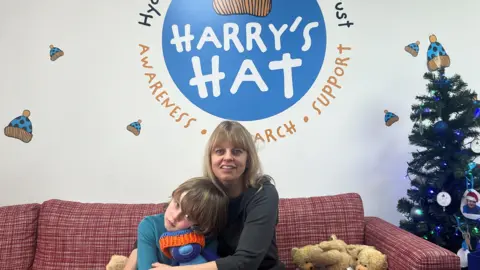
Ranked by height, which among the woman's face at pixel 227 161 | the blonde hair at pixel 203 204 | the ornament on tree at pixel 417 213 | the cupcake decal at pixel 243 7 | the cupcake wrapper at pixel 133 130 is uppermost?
the cupcake decal at pixel 243 7

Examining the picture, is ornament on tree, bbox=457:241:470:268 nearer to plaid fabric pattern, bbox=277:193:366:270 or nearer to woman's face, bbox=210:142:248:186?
plaid fabric pattern, bbox=277:193:366:270

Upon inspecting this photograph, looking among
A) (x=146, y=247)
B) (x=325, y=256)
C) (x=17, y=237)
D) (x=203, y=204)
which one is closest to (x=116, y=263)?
(x=146, y=247)

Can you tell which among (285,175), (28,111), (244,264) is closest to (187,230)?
(244,264)

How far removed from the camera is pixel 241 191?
64.6 inches

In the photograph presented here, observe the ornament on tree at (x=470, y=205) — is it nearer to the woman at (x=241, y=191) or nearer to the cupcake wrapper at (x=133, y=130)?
the woman at (x=241, y=191)

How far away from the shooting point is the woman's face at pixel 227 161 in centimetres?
154

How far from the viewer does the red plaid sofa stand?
6.49ft

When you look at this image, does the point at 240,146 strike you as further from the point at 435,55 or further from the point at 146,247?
the point at 435,55

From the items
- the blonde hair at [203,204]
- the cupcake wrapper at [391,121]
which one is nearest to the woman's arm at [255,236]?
the blonde hair at [203,204]

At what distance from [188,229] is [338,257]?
0.79m

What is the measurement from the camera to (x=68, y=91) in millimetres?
2357

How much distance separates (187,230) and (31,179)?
1442 mm

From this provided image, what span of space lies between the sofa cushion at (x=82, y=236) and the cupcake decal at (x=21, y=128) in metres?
0.53

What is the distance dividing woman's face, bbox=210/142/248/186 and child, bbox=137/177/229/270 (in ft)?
0.24
